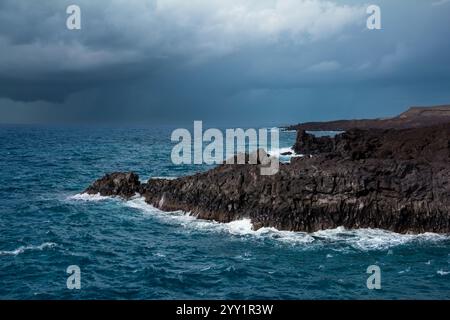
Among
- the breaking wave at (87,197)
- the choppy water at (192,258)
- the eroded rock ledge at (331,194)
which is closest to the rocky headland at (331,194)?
the eroded rock ledge at (331,194)

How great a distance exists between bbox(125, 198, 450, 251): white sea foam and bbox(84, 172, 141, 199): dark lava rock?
1218 centimetres

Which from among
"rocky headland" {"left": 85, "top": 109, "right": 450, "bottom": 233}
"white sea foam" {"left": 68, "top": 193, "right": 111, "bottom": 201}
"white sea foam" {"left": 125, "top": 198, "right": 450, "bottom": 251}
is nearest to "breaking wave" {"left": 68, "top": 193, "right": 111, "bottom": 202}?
"white sea foam" {"left": 68, "top": 193, "right": 111, "bottom": 201}

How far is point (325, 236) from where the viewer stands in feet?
109

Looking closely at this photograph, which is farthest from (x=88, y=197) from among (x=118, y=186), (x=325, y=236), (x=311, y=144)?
(x=311, y=144)

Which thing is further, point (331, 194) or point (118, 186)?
point (118, 186)

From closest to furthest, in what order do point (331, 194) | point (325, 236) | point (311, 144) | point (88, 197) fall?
point (325, 236) < point (331, 194) < point (88, 197) < point (311, 144)

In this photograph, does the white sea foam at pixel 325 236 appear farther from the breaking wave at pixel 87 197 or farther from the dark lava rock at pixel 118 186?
the breaking wave at pixel 87 197

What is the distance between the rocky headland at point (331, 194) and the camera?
3494 centimetres

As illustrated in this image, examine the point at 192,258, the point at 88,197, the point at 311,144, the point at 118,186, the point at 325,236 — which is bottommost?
the point at 192,258

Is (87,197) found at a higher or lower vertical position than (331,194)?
lower

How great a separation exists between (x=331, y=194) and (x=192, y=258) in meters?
13.4

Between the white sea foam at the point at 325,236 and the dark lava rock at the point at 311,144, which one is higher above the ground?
the dark lava rock at the point at 311,144

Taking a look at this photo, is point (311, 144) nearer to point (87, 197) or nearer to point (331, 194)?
point (87, 197)
